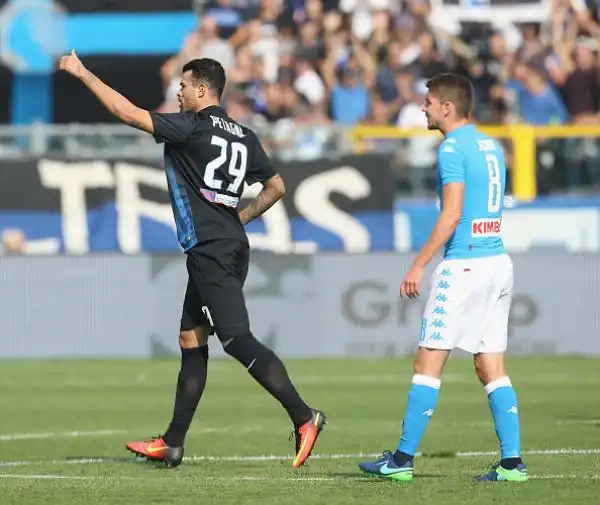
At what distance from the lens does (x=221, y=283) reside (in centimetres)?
917

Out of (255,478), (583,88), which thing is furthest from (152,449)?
(583,88)

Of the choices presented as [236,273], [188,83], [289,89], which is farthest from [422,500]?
[289,89]

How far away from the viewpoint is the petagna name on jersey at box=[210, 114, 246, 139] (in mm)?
9203

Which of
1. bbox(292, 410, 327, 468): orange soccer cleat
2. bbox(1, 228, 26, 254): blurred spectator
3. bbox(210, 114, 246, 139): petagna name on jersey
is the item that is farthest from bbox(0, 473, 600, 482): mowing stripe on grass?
bbox(1, 228, 26, 254): blurred spectator

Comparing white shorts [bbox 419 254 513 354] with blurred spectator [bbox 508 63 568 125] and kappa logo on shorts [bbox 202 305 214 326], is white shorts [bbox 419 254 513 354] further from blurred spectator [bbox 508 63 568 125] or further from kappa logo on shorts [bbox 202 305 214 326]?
blurred spectator [bbox 508 63 568 125]

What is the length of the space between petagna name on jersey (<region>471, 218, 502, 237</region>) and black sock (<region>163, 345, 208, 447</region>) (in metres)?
2.06

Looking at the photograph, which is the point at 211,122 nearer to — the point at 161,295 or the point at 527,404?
the point at 527,404

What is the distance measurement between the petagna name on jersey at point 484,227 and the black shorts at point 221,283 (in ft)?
5.19

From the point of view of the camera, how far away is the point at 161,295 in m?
18.5

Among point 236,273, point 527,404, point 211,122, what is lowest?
point 527,404

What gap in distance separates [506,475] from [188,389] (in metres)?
2.17

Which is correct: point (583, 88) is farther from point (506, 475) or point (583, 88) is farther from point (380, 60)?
point (506, 475)

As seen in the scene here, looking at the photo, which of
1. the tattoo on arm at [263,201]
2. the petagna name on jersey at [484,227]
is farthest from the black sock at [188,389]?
the petagna name on jersey at [484,227]

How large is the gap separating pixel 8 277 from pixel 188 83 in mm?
9868
